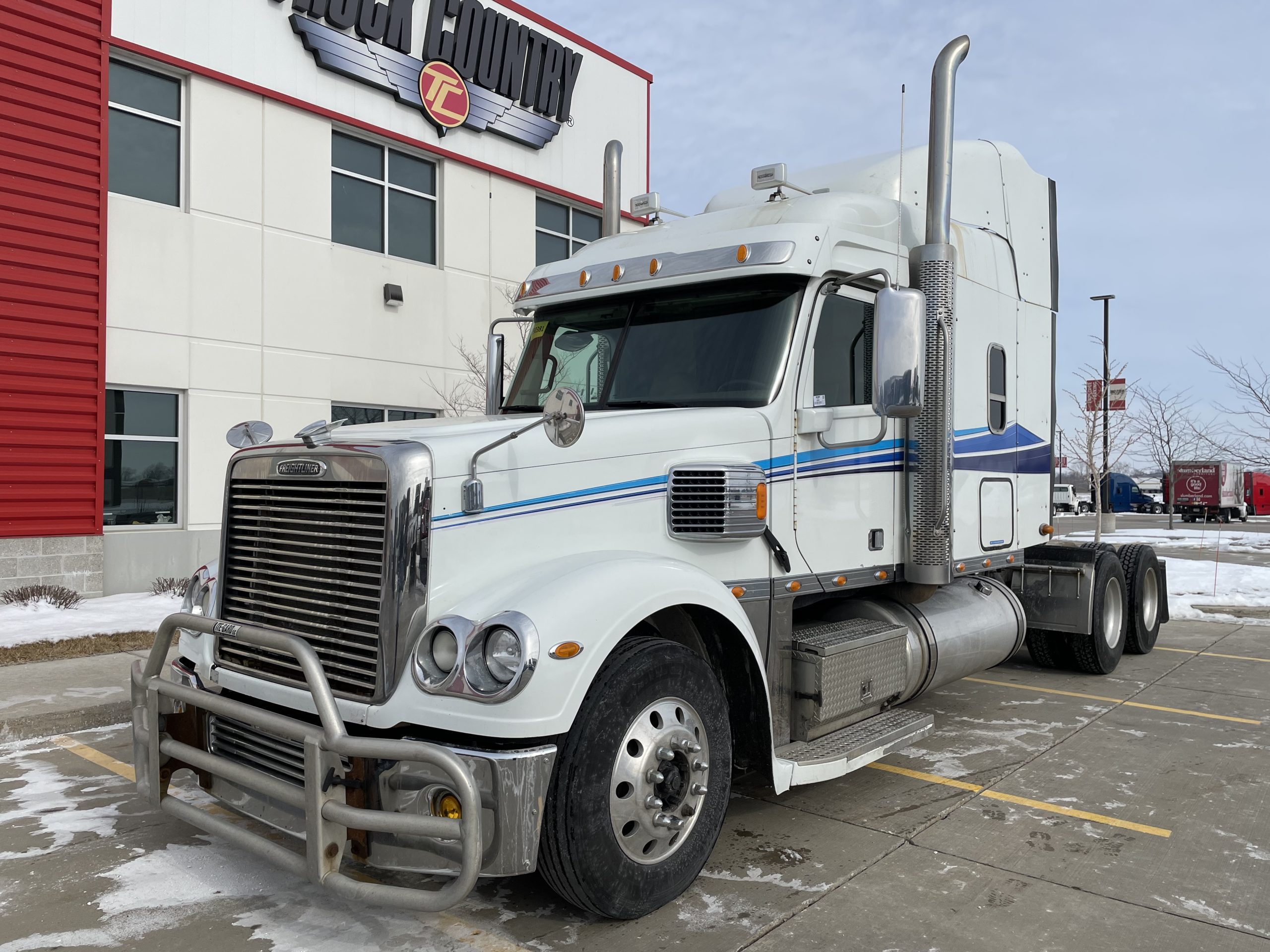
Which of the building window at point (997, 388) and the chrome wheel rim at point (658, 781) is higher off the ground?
the building window at point (997, 388)

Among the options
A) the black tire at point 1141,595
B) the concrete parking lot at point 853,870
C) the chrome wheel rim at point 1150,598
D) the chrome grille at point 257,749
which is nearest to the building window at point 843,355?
the concrete parking lot at point 853,870

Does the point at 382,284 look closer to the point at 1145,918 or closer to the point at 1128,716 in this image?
the point at 1128,716

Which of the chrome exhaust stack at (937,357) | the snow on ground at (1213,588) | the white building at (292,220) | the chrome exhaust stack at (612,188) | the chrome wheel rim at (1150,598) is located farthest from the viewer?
the snow on ground at (1213,588)

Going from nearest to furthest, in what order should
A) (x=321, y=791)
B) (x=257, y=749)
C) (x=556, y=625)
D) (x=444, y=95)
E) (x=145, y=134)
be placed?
(x=321, y=791) < (x=556, y=625) < (x=257, y=749) < (x=145, y=134) < (x=444, y=95)

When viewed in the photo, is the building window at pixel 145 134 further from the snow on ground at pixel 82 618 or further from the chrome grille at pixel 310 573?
the chrome grille at pixel 310 573

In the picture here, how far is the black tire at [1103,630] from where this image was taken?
8.05 meters

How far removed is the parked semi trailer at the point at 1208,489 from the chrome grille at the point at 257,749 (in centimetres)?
4722

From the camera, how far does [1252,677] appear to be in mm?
8273

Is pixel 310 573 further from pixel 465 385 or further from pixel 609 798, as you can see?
pixel 465 385

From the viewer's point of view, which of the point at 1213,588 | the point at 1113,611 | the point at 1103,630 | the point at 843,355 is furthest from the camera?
the point at 1213,588

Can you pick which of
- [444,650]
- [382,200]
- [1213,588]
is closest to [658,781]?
[444,650]

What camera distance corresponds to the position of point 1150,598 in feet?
30.3

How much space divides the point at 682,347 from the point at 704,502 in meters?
0.96

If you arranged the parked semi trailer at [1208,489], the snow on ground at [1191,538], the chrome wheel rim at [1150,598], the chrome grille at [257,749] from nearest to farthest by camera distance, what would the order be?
the chrome grille at [257,749] < the chrome wheel rim at [1150,598] < the snow on ground at [1191,538] < the parked semi trailer at [1208,489]
